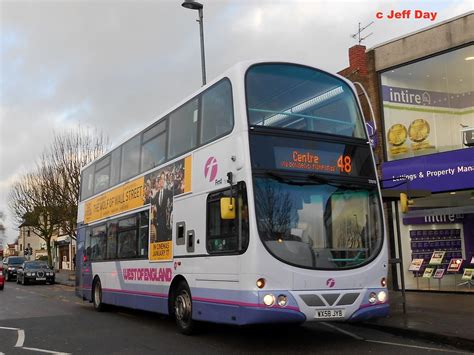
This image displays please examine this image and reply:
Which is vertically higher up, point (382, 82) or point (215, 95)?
point (382, 82)

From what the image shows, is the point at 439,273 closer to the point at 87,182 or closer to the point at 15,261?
the point at 87,182

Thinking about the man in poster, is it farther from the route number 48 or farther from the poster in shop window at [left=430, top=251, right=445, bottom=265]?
the poster in shop window at [left=430, top=251, right=445, bottom=265]

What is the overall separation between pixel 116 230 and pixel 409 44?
10781 mm

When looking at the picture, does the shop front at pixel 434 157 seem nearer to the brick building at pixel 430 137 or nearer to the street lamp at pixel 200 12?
the brick building at pixel 430 137

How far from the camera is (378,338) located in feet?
29.9

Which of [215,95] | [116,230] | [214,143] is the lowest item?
[116,230]

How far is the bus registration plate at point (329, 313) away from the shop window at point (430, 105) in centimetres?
916

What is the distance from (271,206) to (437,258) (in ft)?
34.4

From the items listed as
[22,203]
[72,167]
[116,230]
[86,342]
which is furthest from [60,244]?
[86,342]

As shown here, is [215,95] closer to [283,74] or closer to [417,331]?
[283,74]

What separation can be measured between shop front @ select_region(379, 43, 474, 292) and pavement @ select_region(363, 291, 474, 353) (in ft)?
6.77

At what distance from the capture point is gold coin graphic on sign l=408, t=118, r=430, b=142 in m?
16.1

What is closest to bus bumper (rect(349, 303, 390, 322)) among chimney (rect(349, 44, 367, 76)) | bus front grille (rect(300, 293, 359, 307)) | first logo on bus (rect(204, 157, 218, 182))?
bus front grille (rect(300, 293, 359, 307))

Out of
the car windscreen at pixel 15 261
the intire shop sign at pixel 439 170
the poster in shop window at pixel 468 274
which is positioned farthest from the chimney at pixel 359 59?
the car windscreen at pixel 15 261
